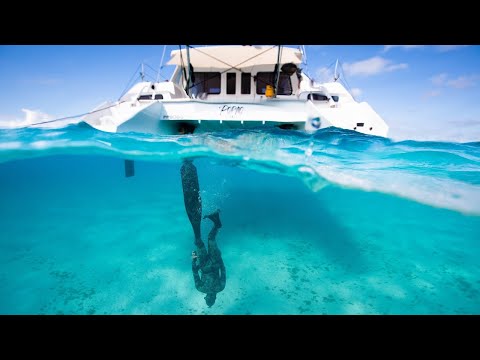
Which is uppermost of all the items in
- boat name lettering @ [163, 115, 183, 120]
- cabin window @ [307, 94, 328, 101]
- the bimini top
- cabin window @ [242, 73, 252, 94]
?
the bimini top

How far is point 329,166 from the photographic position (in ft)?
38.4

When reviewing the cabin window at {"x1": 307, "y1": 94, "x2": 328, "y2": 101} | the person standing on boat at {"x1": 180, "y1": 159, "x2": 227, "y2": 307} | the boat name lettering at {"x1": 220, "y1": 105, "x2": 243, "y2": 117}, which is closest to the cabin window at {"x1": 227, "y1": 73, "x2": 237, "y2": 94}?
the cabin window at {"x1": 307, "y1": 94, "x2": 328, "y2": 101}

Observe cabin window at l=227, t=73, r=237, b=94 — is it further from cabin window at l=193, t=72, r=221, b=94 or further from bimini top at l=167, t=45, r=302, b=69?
bimini top at l=167, t=45, r=302, b=69

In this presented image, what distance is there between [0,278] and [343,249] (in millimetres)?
16383

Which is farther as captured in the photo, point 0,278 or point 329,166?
point 329,166

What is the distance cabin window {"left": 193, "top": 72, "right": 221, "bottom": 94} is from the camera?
15309mm

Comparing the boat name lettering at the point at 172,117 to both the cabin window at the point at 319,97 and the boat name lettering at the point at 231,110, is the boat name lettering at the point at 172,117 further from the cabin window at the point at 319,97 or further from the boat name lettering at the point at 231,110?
the cabin window at the point at 319,97

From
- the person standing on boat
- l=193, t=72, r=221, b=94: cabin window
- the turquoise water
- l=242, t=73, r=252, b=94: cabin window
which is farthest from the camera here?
l=193, t=72, r=221, b=94: cabin window

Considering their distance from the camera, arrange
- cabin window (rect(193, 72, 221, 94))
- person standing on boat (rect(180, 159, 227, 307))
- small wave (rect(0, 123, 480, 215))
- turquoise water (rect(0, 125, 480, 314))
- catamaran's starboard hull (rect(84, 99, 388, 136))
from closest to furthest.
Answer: person standing on boat (rect(180, 159, 227, 307)), turquoise water (rect(0, 125, 480, 314)), catamaran's starboard hull (rect(84, 99, 388, 136)), small wave (rect(0, 123, 480, 215)), cabin window (rect(193, 72, 221, 94))

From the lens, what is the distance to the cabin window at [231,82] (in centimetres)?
1515

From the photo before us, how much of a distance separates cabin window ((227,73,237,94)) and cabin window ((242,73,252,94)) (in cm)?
56
